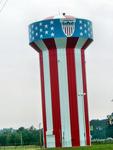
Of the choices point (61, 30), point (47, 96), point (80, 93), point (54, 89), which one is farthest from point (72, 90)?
point (61, 30)

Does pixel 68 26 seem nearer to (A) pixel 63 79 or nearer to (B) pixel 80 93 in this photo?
(A) pixel 63 79

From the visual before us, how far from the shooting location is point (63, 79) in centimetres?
5853

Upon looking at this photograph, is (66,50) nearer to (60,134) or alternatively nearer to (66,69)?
(66,69)

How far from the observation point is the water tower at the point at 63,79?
58.3 metres

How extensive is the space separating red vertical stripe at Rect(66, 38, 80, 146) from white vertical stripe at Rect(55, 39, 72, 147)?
0.35 metres

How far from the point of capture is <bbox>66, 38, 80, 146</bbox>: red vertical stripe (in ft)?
192

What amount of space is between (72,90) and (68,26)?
236 inches

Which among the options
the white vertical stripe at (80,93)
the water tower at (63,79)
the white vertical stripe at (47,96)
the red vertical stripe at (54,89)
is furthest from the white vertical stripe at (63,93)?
the white vertical stripe at (80,93)

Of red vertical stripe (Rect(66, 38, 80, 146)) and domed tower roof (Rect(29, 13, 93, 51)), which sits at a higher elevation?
domed tower roof (Rect(29, 13, 93, 51))

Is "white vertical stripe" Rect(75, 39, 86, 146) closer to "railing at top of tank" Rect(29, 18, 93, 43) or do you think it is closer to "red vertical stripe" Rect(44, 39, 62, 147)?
"railing at top of tank" Rect(29, 18, 93, 43)

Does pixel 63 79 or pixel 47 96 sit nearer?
pixel 63 79

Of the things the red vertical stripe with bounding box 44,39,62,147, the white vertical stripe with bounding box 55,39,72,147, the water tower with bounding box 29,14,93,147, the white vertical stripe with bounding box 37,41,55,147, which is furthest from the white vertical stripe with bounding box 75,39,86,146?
the white vertical stripe with bounding box 37,41,55,147

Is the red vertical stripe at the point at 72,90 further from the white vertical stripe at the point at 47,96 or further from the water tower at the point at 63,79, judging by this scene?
the white vertical stripe at the point at 47,96

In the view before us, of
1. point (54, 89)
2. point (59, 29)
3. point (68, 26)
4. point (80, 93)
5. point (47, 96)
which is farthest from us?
point (68, 26)
